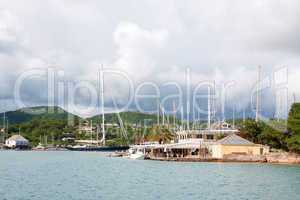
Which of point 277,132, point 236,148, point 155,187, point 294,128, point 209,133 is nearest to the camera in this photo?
point 155,187

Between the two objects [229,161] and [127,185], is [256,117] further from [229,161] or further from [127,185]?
[127,185]

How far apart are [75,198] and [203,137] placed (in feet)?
283

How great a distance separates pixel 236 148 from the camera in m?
98.9

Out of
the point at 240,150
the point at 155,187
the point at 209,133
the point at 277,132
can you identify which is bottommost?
the point at 155,187

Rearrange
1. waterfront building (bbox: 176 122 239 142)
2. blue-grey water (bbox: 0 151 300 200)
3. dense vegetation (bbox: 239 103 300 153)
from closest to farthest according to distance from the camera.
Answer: blue-grey water (bbox: 0 151 300 200)
dense vegetation (bbox: 239 103 300 153)
waterfront building (bbox: 176 122 239 142)

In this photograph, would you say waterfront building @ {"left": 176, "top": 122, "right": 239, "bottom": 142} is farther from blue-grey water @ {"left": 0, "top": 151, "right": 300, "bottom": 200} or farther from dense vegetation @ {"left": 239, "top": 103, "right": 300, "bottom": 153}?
blue-grey water @ {"left": 0, "top": 151, "right": 300, "bottom": 200}

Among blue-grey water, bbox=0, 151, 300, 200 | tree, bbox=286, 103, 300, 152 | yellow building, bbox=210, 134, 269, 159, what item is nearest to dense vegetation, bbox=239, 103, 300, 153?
tree, bbox=286, 103, 300, 152

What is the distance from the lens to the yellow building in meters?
98.4

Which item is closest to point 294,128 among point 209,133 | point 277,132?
point 277,132

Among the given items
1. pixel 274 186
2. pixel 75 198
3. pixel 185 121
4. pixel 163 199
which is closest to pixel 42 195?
pixel 75 198

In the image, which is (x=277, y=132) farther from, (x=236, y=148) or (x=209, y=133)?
(x=209, y=133)

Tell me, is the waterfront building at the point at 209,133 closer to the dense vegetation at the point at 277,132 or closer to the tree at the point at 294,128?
the dense vegetation at the point at 277,132

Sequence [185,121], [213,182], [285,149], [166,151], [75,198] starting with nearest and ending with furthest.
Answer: [75,198] → [213,182] → [285,149] → [166,151] → [185,121]

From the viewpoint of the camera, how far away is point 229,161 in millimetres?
94875
